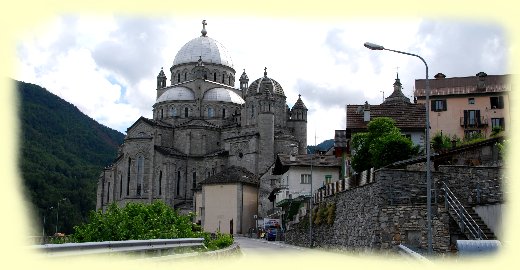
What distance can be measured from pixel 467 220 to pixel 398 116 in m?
25.2

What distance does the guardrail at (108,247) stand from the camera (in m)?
9.52

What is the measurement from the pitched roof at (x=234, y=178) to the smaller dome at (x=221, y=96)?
1850 cm

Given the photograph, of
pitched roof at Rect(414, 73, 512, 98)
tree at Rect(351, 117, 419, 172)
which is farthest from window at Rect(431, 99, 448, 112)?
tree at Rect(351, 117, 419, 172)

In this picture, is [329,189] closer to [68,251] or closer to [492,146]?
[492,146]

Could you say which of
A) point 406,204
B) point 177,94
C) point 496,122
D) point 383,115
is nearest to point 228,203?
point 177,94

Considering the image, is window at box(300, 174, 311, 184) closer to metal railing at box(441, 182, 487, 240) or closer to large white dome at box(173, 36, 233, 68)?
metal railing at box(441, 182, 487, 240)

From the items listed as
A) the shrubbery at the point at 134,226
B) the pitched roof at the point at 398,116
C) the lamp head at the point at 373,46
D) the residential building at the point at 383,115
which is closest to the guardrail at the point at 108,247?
the shrubbery at the point at 134,226

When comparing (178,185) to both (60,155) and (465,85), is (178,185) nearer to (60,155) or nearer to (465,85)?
(60,155)

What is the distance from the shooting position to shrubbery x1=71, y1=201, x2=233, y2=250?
21.2 m

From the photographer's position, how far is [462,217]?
75.0 ft

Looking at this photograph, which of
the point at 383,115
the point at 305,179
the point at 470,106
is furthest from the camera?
the point at 305,179

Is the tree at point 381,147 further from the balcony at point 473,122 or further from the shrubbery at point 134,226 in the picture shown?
the balcony at point 473,122

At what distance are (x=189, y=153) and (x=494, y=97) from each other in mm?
51480

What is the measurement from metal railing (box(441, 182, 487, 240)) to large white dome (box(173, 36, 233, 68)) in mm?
82446
